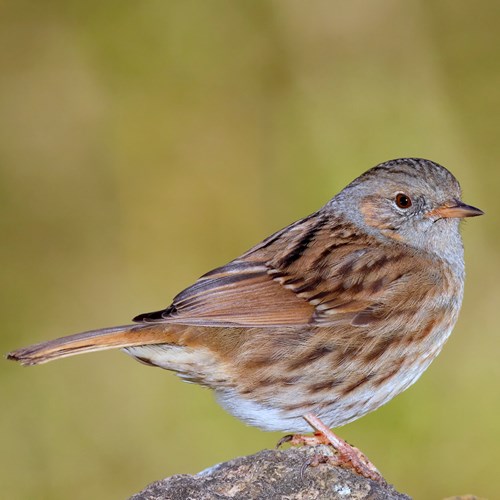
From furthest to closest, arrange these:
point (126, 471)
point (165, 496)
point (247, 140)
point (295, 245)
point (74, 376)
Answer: point (247, 140) → point (74, 376) → point (126, 471) → point (295, 245) → point (165, 496)

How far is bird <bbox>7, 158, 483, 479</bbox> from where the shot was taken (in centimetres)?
535

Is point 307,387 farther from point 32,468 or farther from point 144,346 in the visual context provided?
point 32,468

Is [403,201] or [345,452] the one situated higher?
[403,201]

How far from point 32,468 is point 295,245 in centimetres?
234

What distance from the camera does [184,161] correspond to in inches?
325

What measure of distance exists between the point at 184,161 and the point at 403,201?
2.57 meters

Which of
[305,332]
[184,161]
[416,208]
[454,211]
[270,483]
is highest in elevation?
[184,161]

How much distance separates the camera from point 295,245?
5.83 meters

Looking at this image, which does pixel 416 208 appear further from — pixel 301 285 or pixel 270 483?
pixel 270 483

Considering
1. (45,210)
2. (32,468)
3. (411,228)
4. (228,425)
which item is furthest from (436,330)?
(45,210)

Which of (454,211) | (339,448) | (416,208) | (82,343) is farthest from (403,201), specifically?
(82,343)

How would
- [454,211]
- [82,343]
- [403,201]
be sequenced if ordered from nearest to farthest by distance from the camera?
[82,343], [454,211], [403,201]

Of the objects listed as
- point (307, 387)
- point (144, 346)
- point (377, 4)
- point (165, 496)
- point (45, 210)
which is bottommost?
point (165, 496)

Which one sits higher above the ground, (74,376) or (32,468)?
(74,376)
